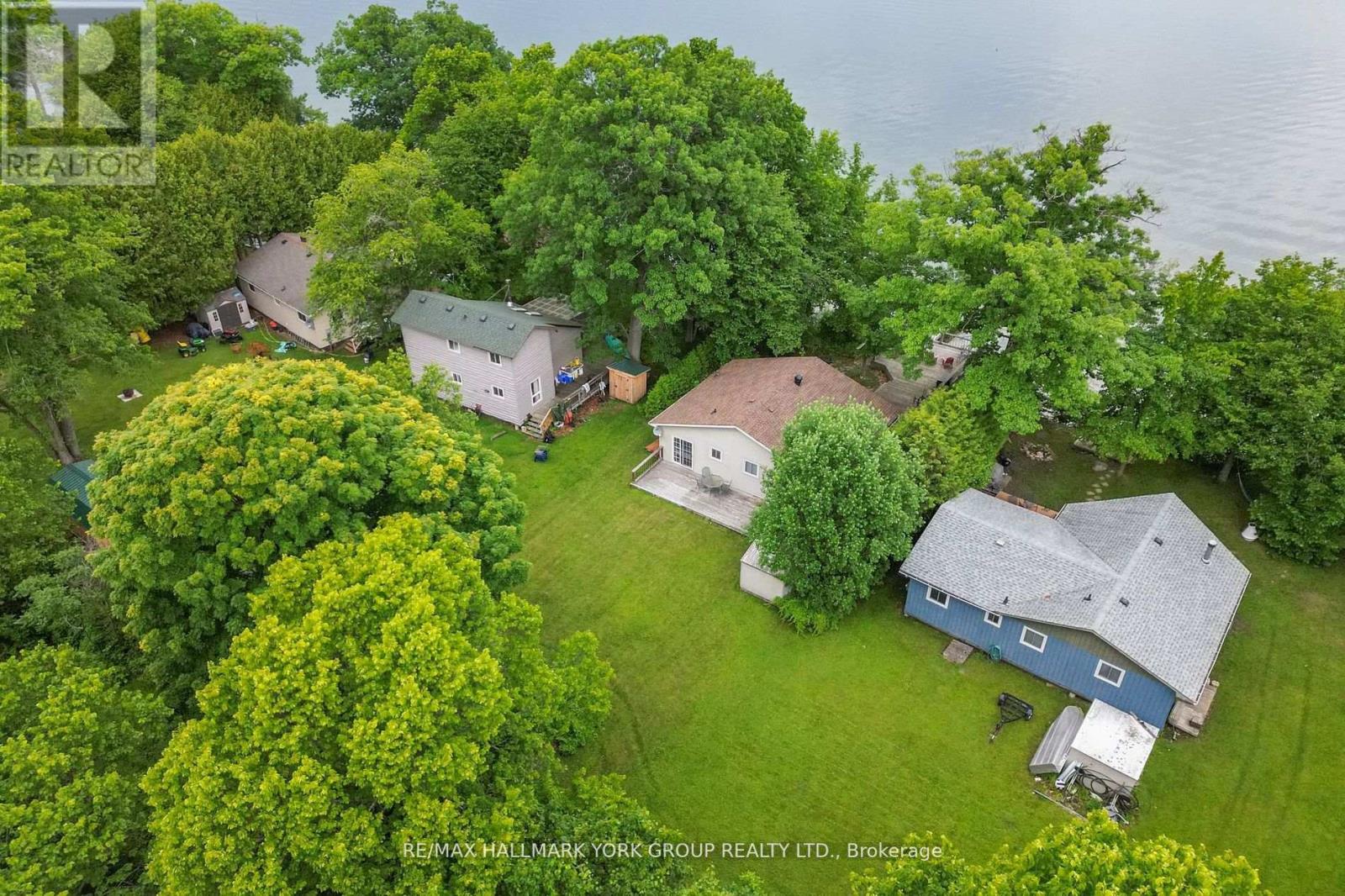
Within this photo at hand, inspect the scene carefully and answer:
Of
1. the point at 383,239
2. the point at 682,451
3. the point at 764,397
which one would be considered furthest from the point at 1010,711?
the point at 383,239

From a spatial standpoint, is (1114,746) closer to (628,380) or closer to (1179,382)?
(1179,382)

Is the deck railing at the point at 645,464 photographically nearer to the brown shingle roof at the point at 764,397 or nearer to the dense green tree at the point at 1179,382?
the brown shingle roof at the point at 764,397

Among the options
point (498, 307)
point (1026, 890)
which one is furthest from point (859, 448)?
point (498, 307)

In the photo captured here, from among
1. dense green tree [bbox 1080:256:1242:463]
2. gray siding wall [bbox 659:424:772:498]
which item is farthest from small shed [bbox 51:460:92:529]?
dense green tree [bbox 1080:256:1242:463]

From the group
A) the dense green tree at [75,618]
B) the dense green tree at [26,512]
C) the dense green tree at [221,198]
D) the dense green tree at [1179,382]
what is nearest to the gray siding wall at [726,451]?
the dense green tree at [1179,382]

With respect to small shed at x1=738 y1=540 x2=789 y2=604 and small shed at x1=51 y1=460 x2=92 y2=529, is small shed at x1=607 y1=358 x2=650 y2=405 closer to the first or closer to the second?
small shed at x1=738 y1=540 x2=789 y2=604

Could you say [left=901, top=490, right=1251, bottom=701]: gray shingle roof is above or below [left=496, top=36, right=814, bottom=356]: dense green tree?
below
